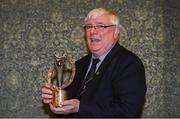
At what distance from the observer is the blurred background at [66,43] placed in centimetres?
279

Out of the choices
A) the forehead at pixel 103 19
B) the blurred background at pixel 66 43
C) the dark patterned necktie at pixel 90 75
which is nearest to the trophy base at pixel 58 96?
the dark patterned necktie at pixel 90 75

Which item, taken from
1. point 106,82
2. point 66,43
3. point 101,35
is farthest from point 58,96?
point 66,43

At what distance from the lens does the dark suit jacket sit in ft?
6.27

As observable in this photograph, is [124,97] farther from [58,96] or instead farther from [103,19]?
[103,19]

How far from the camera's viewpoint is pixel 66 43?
2.85m

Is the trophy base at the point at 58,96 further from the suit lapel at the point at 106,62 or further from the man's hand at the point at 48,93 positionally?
the suit lapel at the point at 106,62

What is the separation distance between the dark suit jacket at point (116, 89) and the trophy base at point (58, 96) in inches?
4.2

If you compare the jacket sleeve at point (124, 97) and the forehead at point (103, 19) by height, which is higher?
the forehead at point (103, 19)

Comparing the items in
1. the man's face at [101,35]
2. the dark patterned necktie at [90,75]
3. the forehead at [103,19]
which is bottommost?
the dark patterned necktie at [90,75]

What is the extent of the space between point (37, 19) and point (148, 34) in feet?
2.81

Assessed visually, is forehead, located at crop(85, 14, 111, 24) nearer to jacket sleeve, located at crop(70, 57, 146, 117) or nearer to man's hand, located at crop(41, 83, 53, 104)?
jacket sleeve, located at crop(70, 57, 146, 117)

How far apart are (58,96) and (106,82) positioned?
268mm

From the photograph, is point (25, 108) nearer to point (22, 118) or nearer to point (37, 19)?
point (22, 118)

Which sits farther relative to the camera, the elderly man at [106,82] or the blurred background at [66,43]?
the blurred background at [66,43]
